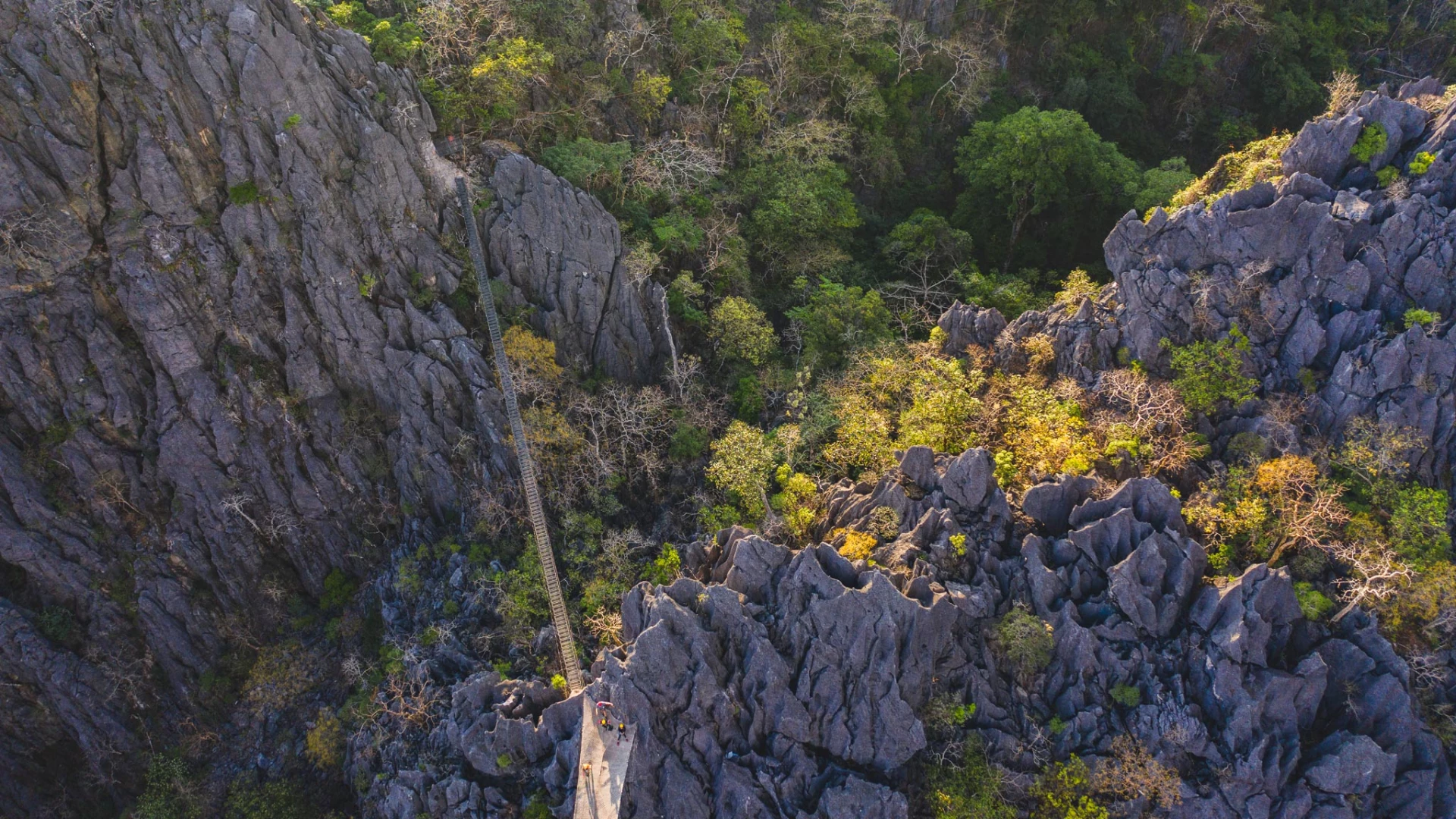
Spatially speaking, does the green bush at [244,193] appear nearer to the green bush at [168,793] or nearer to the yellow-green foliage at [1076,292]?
the green bush at [168,793]

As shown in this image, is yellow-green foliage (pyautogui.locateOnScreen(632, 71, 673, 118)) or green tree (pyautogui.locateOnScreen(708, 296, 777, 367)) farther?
yellow-green foliage (pyautogui.locateOnScreen(632, 71, 673, 118))

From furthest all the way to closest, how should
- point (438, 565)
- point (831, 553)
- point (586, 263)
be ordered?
1. point (586, 263)
2. point (438, 565)
3. point (831, 553)

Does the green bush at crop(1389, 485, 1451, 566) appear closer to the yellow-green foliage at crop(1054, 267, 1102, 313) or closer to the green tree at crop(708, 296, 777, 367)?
the yellow-green foliage at crop(1054, 267, 1102, 313)

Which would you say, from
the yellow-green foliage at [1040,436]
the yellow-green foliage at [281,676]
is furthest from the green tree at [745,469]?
the yellow-green foliage at [281,676]

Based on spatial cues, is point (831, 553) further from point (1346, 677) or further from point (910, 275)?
point (910, 275)

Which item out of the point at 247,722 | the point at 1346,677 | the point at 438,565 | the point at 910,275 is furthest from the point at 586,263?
the point at 1346,677

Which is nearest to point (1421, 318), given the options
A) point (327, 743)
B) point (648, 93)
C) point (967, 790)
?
point (967, 790)

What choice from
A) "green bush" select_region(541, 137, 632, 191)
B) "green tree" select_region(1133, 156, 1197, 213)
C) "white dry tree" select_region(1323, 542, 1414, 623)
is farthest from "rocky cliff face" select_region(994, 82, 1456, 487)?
"green bush" select_region(541, 137, 632, 191)
